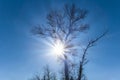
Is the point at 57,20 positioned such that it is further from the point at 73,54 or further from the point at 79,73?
the point at 79,73

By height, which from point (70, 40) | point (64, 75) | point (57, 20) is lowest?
point (64, 75)

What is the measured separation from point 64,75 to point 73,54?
2748 millimetres

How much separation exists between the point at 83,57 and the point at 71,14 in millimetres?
4961

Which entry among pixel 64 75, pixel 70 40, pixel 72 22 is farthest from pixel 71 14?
pixel 64 75

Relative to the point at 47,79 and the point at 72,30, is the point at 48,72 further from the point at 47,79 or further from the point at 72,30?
the point at 72,30

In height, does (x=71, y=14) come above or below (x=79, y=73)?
above

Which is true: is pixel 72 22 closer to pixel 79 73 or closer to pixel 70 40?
pixel 70 40

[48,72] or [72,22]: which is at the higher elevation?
[48,72]

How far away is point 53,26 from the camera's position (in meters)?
32.6

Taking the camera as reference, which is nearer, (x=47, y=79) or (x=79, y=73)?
(x=79, y=73)

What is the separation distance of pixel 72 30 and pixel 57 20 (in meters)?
2.04

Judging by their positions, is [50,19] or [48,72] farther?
[48,72]

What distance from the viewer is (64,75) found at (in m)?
33.1

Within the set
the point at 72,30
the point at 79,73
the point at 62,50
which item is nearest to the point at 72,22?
the point at 72,30
